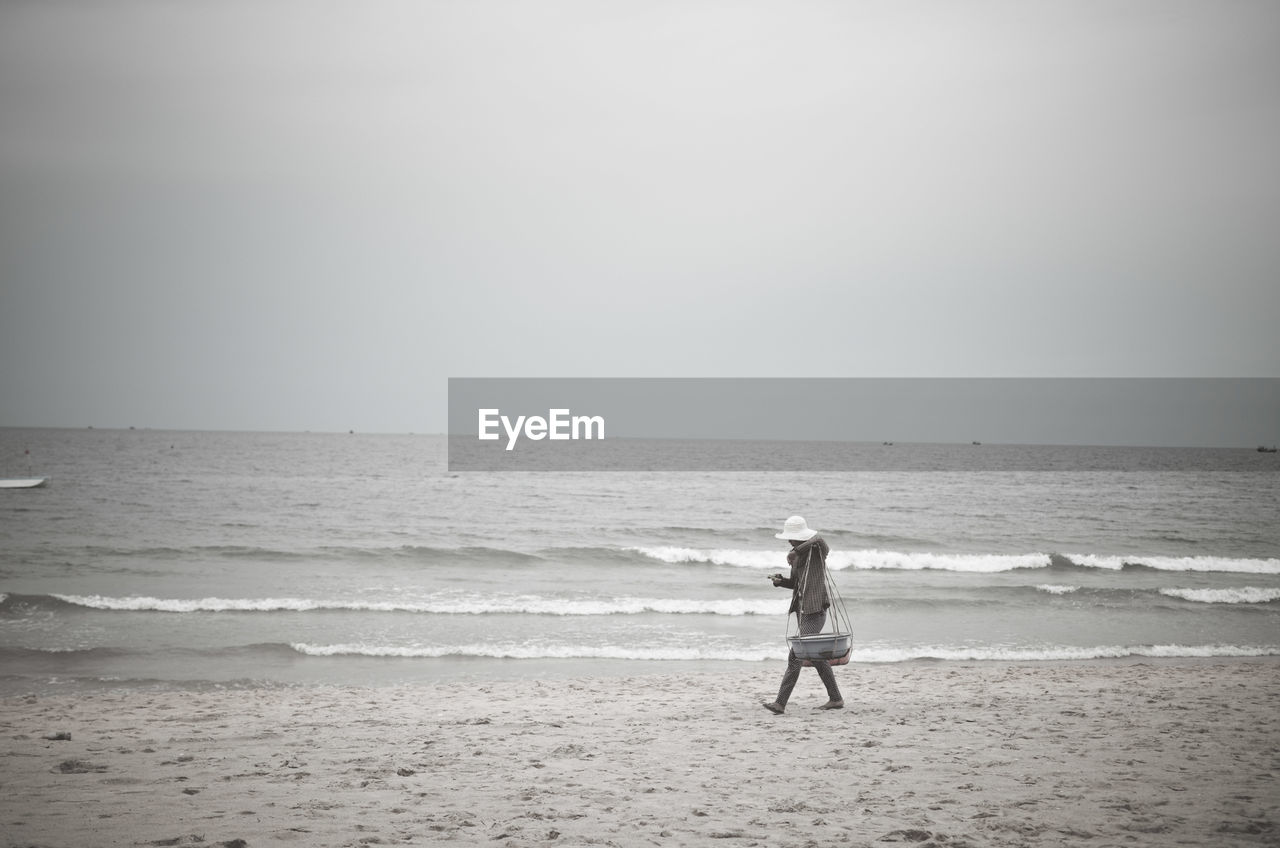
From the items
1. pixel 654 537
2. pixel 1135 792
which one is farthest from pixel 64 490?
pixel 1135 792

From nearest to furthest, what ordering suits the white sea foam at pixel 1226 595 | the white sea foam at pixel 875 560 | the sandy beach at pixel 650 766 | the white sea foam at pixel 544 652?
the sandy beach at pixel 650 766, the white sea foam at pixel 544 652, the white sea foam at pixel 1226 595, the white sea foam at pixel 875 560

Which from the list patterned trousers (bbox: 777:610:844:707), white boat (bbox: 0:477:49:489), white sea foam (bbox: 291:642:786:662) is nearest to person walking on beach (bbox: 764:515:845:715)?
patterned trousers (bbox: 777:610:844:707)

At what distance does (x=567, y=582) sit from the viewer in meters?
19.4

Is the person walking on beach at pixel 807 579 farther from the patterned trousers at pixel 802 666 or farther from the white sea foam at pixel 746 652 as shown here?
the white sea foam at pixel 746 652

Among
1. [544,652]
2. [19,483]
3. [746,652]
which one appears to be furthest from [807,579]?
[19,483]

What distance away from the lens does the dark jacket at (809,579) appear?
791 centimetres

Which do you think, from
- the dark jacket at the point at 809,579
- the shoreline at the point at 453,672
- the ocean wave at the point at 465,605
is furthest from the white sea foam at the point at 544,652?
the dark jacket at the point at 809,579

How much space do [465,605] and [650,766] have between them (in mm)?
10785

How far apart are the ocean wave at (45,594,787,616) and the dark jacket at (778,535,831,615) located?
27.5 ft

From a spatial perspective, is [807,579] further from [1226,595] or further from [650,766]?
[1226,595]

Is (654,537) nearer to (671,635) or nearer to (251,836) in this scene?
(671,635)

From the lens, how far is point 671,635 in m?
14.5

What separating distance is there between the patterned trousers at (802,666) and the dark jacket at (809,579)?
92 millimetres

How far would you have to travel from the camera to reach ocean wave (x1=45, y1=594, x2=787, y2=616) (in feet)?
50.6
